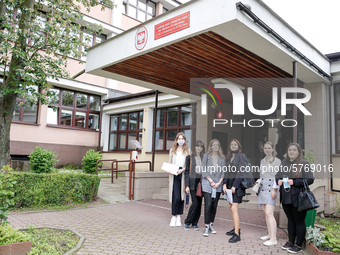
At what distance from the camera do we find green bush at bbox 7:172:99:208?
735 centimetres

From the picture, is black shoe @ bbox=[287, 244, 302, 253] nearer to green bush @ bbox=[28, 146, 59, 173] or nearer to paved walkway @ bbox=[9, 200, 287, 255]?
paved walkway @ bbox=[9, 200, 287, 255]

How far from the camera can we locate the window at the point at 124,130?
15.3m

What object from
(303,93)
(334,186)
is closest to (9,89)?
(303,93)

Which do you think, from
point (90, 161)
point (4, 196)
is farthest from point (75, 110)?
point (4, 196)

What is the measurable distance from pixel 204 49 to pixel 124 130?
10.4 m

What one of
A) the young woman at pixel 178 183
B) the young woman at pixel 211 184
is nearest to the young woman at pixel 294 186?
the young woman at pixel 211 184

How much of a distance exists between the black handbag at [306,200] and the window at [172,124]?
7.60 metres

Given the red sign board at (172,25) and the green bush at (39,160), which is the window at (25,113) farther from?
the red sign board at (172,25)

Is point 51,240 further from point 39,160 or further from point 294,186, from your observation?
point 39,160

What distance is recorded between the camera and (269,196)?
5.24 m

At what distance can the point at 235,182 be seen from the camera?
530cm

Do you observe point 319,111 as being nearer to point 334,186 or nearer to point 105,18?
point 334,186

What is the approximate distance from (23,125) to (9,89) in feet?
22.2

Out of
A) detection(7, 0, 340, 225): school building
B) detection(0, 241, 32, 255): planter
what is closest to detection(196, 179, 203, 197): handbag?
detection(7, 0, 340, 225): school building
